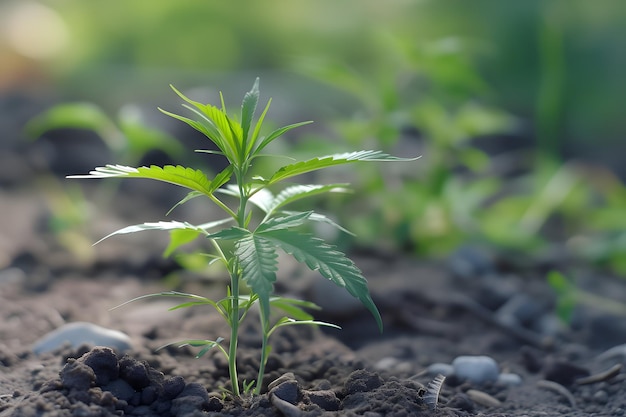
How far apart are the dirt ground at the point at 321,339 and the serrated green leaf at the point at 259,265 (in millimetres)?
315

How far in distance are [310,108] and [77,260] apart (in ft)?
9.86

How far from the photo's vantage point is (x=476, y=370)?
188cm

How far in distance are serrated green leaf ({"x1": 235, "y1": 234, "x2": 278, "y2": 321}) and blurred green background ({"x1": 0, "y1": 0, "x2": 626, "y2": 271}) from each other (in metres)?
1.50

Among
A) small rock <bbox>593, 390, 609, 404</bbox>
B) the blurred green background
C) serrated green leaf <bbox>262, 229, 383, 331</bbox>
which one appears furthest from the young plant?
the blurred green background

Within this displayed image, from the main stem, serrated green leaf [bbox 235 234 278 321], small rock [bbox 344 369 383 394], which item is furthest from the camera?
small rock [bbox 344 369 383 394]

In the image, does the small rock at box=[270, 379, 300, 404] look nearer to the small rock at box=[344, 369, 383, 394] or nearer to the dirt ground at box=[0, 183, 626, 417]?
the dirt ground at box=[0, 183, 626, 417]

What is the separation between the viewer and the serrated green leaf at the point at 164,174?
1.36 meters

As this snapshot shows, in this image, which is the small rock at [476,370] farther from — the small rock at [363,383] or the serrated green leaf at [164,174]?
the serrated green leaf at [164,174]

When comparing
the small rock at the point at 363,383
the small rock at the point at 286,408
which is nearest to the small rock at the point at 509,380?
the small rock at the point at 363,383

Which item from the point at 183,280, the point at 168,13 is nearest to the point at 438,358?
the point at 183,280

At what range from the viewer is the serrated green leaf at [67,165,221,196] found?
4.47ft

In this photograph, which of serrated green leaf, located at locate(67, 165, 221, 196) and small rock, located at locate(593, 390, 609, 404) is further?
small rock, located at locate(593, 390, 609, 404)

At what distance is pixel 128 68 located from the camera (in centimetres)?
770

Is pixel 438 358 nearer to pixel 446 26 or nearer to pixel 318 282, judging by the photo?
pixel 318 282
